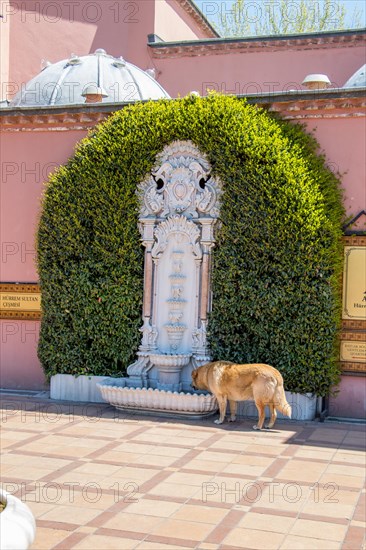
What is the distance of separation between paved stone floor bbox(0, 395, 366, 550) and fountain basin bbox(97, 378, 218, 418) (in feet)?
0.57

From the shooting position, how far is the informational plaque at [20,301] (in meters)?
11.7

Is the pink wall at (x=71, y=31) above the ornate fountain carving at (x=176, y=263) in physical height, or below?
above

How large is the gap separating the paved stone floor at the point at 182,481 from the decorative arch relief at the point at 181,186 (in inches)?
114

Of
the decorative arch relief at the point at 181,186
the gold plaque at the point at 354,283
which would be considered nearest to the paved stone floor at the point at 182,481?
the gold plaque at the point at 354,283

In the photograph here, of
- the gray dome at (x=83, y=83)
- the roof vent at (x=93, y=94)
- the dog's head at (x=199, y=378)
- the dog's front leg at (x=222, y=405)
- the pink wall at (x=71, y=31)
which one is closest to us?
the dog's front leg at (x=222, y=405)

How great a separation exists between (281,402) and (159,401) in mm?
1725

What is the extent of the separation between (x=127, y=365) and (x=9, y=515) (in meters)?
8.16

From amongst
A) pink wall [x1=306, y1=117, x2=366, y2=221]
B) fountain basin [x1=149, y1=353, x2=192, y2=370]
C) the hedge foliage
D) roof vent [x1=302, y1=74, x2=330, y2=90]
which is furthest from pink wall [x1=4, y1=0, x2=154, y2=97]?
fountain basin [x1=149, y1=353, x2=192, y2=370]

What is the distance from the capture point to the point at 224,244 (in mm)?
10523

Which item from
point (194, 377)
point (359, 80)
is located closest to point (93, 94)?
point (359, 80)

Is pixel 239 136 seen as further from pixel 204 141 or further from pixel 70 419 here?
pixel 70 419

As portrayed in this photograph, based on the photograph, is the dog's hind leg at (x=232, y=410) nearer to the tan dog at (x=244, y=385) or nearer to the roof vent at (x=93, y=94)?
the tan dog at (x=244, y=385)

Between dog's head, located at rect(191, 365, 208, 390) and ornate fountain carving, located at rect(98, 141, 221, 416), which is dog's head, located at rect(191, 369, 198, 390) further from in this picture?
ornate fountain carving, located at rect(98, 141, 221, 416)

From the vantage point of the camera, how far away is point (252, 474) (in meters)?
7.49
